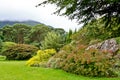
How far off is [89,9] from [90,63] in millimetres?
8632

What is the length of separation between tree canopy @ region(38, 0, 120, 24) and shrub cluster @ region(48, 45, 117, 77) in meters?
7.52

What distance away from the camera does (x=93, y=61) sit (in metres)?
14.1

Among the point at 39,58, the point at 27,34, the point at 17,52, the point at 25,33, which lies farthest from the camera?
the point at 25,33

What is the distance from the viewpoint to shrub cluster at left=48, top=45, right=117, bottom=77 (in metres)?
13.8

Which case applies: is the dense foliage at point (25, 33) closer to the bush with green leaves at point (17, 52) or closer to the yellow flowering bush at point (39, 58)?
the bush with green leaves at point (17, 52)

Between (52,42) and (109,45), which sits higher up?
(52,42)

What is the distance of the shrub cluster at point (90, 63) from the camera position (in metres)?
13.8

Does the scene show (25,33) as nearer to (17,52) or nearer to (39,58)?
(17,52)

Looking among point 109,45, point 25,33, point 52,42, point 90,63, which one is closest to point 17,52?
point 52,42

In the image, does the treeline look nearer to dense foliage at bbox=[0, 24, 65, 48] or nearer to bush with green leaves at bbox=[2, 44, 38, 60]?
dense foliage at bbox=[0, 24, 65, 48]

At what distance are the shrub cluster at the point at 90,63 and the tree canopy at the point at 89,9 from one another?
24.7ft

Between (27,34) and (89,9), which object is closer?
(89,9)

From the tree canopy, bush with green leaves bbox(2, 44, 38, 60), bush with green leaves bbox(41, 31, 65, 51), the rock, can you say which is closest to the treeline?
bush with green leaves bbox(41, 31, 65, 51)

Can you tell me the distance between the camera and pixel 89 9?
589 centimetres
